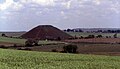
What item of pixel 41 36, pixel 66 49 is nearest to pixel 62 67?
pixel 66 49

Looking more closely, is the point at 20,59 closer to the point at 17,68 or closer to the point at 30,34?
the point at 17,68

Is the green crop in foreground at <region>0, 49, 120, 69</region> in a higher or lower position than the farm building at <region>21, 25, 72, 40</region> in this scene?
higher

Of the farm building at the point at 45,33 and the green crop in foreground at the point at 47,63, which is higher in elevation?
the green crop in foreground at the point at 47,63

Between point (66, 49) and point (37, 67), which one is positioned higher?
point (37, 67)

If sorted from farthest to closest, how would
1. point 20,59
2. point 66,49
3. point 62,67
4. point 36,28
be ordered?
point 36,28 → point 66,49 → point 20,59 → point 62,67

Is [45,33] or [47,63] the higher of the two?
[47,63]

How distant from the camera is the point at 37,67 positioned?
1069 inches

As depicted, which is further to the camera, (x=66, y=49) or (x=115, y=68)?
(x=66, y=49)

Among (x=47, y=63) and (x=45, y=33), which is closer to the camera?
(x=47, y=63)

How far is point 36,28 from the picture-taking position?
198875mm

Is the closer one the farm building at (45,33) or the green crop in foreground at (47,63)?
the green crop in foreground at (47,63)

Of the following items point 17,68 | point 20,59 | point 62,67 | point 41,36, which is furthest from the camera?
point 41,36

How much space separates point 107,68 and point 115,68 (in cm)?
87

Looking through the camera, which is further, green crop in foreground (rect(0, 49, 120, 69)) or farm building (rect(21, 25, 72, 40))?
farm building (rect(21, 25, 72, 40))
